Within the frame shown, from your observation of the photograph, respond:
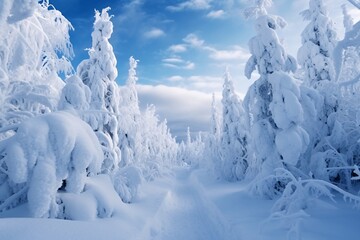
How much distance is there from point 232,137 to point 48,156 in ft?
69.0

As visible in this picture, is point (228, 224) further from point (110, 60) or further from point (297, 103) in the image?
point (110, 60)

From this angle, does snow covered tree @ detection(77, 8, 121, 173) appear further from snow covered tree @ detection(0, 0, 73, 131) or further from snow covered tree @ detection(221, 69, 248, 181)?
snow covered tree @ detection(221, 69, 248, 181)

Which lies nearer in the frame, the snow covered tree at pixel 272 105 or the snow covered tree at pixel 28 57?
the snow covered tree at pixel 28 57

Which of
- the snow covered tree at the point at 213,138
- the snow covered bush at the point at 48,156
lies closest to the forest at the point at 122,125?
the snow covered bush at the point at 48,156

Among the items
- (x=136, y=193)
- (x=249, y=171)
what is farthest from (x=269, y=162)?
(x=249, y=171)

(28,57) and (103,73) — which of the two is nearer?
(28,57)

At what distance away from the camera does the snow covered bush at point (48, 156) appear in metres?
5.24

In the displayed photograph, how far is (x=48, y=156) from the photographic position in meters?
5.62

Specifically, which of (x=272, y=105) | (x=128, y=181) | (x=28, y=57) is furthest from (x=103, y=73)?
(x=272, y=105)

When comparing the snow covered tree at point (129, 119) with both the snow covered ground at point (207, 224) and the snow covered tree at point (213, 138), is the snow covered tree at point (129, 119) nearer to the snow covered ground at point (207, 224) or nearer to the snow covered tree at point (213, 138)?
the snow covered tree at point (213, 138)

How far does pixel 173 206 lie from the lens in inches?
550

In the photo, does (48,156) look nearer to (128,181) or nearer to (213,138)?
(128,181)

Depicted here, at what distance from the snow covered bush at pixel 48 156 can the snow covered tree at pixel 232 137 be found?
18196 millimetres

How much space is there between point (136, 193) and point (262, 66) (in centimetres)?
889
